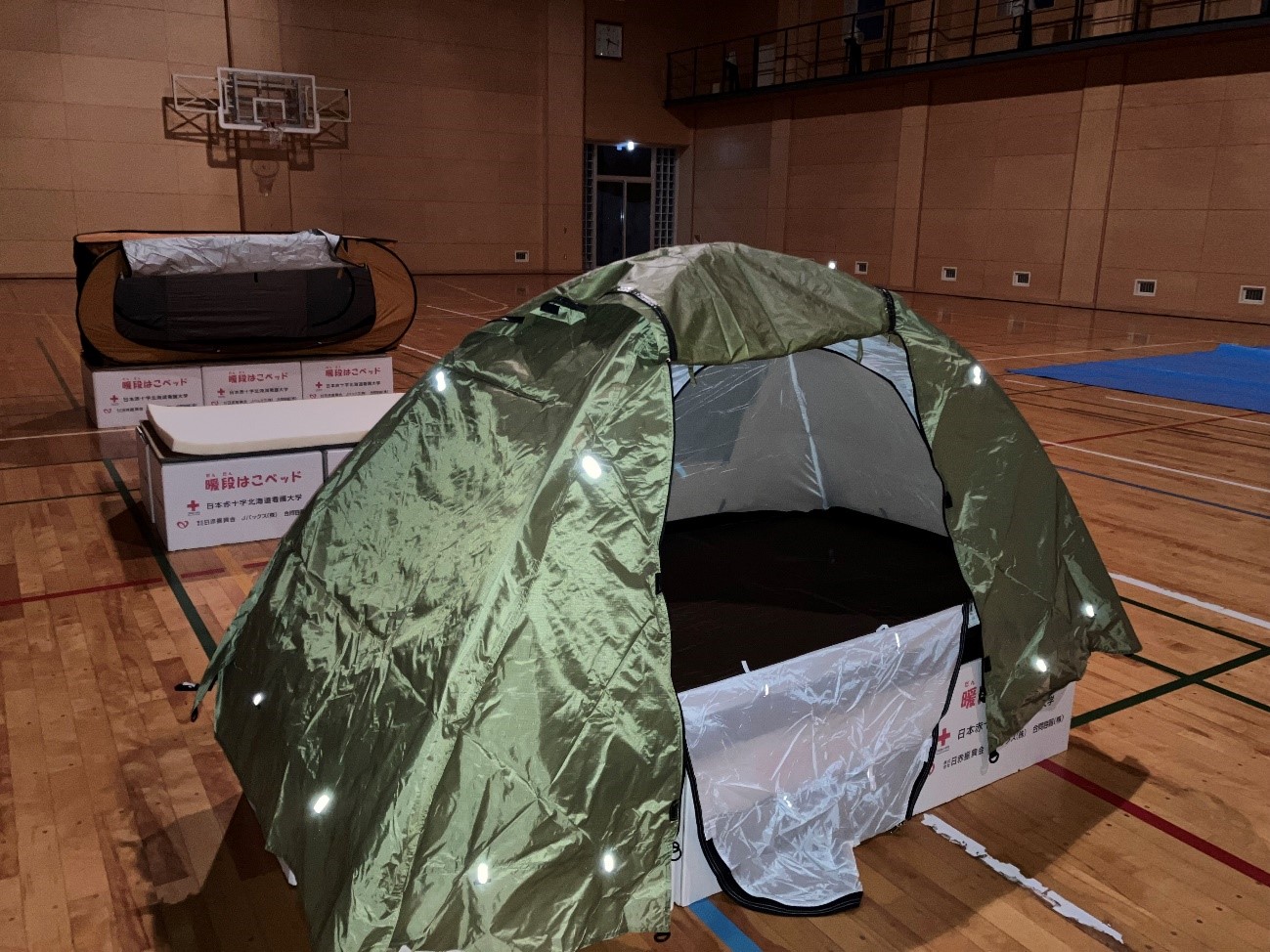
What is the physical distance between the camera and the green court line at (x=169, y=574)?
3.37 metres

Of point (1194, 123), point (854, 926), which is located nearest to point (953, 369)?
point (854, 926)

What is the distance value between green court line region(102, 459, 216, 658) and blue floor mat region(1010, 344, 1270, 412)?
21.8ft

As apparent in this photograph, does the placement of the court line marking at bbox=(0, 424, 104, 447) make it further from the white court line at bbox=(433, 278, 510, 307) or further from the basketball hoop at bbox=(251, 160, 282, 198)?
the basketball hoop at bbox=(251, 160, 282, 198)

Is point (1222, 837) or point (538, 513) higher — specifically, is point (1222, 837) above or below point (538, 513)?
below

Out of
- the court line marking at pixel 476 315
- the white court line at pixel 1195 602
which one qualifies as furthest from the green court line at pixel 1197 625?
the court line marking at pixel 476 315

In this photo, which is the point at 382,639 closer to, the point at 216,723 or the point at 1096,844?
the point at 216,723

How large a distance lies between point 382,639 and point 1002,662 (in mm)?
1412

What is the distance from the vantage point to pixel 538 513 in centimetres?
195

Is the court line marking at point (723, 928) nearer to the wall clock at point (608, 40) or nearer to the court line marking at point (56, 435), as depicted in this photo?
the court line marking at point (56, 435)

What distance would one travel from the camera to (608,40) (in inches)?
682

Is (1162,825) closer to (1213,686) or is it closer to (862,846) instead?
(862,846)

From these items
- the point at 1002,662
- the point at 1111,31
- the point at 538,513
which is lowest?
the point at 1002,662

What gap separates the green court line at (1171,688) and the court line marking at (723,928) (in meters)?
1.32

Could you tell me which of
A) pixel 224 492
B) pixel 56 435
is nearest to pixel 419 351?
pixel 56 435
